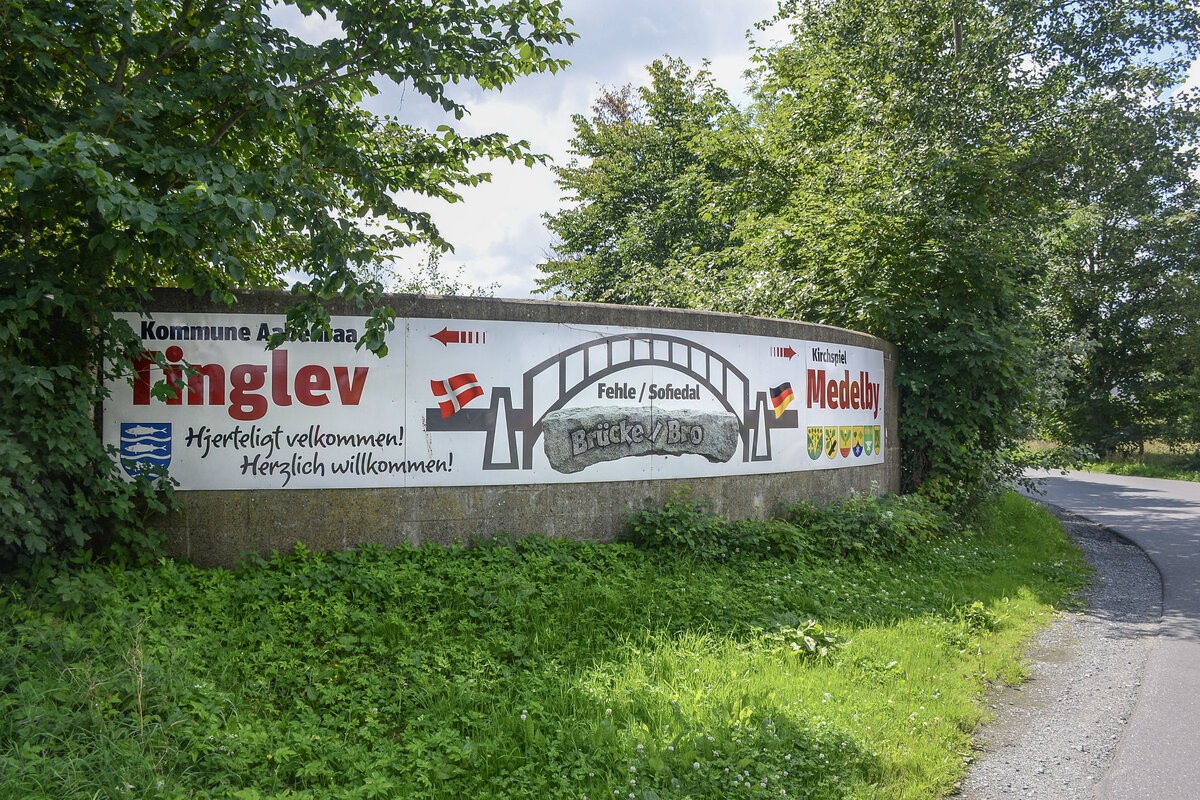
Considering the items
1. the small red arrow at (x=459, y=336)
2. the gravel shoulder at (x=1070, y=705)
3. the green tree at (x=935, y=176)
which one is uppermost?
the green tree at (x=935, y=176)

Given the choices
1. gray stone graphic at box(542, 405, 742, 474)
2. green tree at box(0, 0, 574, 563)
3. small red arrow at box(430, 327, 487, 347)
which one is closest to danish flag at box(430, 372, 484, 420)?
small red arrow at box(430, 327, 487, 347)

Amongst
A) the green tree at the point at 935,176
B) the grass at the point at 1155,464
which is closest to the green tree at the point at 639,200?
the green tree at the point at 935,176

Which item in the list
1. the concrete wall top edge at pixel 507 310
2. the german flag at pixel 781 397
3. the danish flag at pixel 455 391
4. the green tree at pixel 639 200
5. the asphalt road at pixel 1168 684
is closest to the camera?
the asphalt road at pixel 1168 684

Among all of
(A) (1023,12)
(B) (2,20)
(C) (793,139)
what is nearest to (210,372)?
(B) (2,20)

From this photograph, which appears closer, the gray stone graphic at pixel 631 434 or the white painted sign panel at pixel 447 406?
the white painted sign panel at pixel 447 406

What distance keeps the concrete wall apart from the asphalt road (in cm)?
369

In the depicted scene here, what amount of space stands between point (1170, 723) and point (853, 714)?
2103mm

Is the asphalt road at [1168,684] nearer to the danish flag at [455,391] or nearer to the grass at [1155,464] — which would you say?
the danish flag at [455,391]

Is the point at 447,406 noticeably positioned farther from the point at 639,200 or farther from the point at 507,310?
the point at 639,200

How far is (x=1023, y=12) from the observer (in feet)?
46.5

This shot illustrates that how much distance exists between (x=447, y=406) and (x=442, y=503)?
0.86 m

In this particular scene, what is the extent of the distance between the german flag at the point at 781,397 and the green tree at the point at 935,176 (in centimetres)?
262

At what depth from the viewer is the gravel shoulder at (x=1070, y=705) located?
3.84 metres

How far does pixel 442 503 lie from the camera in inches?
252
